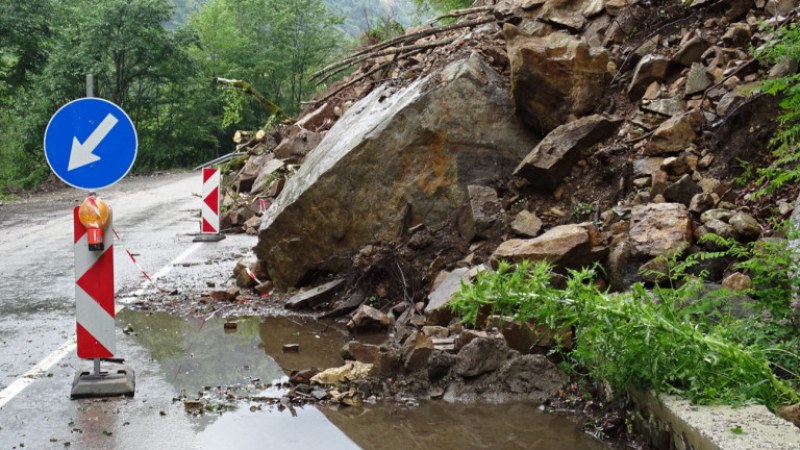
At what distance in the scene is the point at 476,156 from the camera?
9.13 metres

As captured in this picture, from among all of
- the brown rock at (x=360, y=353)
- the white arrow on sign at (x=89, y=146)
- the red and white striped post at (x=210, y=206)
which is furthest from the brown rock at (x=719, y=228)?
the red and white striped post at (x=210, y=206)

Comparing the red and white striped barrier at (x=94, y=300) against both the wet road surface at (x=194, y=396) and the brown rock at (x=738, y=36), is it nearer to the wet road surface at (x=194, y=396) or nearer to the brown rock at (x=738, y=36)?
the wet road surface at (x=194, y=396)

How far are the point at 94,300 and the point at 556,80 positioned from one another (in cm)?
544

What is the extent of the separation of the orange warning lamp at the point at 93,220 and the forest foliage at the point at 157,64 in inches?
699

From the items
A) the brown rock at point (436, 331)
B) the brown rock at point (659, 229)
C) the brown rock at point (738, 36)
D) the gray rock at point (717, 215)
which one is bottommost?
the brown rock at point (436, 331)

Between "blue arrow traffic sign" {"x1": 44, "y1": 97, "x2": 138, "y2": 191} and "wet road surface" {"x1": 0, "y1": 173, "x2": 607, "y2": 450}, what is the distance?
168 centimetres

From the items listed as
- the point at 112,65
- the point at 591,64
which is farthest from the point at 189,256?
the point at 112,65

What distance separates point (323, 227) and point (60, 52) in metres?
33.3

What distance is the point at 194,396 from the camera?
602 centimetres

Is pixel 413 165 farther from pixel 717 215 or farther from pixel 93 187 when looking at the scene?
pixel 93 187

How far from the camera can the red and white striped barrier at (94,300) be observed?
614 centimetres

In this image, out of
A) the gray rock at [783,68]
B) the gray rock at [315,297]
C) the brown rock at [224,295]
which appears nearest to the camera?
the gray rock at [783,68]

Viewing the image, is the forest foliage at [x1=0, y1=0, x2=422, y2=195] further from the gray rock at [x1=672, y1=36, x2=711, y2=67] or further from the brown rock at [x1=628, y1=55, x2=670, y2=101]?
the gray rock at [x1=672, y1=36, x2=711, y2=67]

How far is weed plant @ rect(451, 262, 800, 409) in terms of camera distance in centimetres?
421
